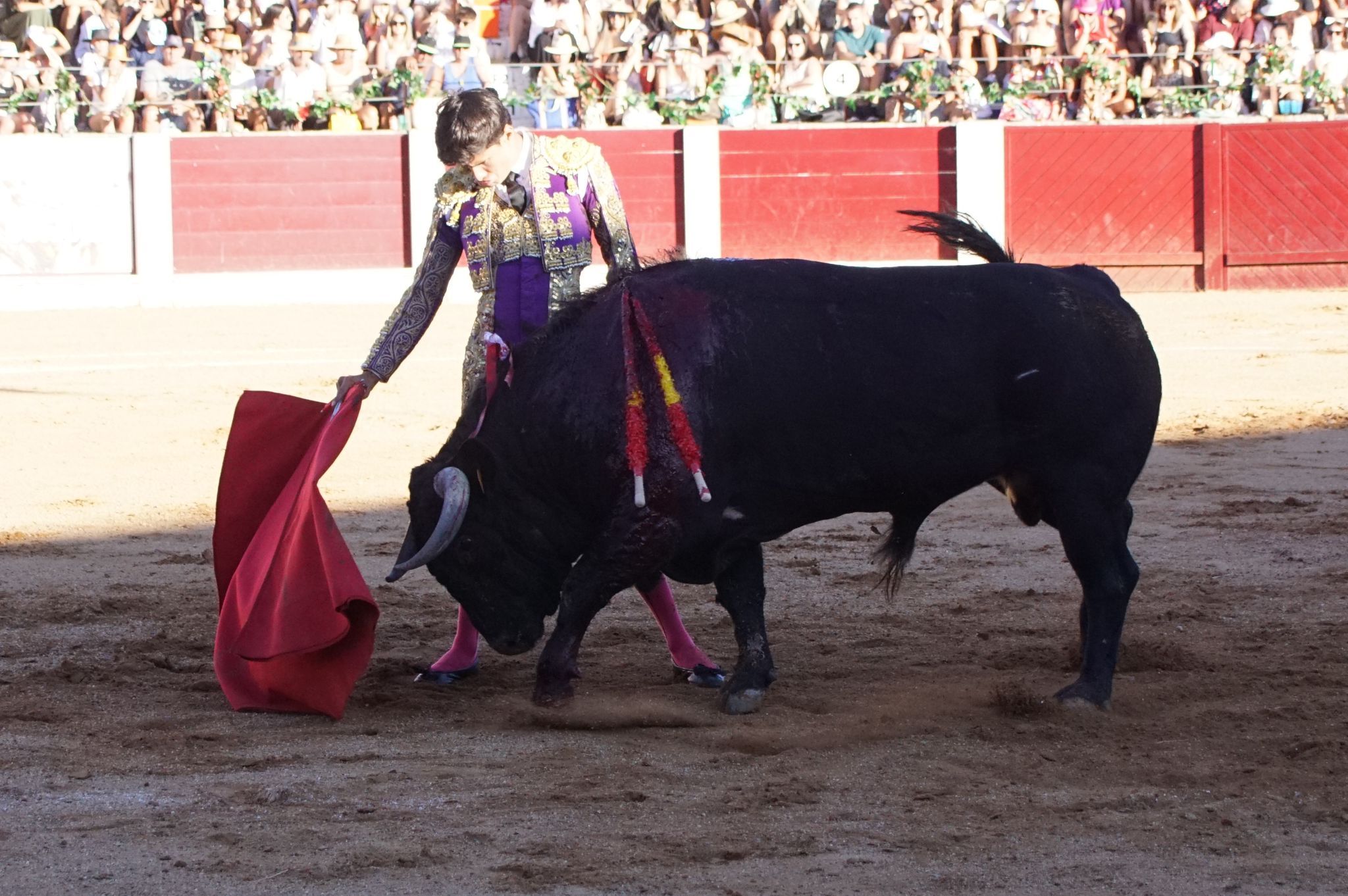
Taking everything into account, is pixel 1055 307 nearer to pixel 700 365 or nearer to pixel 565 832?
A: pixel 700 365

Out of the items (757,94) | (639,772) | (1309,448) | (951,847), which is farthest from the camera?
(757,94)

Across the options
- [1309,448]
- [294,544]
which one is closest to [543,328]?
[294,544]

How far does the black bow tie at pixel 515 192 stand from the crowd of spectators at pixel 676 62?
9501mm

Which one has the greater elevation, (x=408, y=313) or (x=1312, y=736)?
(x=408, y=313)

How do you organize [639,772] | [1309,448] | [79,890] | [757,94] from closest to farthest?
[79,890]
[639,772]
[1309,448]
[757,94]

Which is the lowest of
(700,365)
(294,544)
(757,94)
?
(294,544)

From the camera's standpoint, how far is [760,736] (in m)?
2.81

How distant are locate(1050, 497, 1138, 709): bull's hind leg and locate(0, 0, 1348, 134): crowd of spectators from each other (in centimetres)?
998

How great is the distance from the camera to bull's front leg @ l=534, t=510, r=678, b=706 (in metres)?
2.93

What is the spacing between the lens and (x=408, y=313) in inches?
130

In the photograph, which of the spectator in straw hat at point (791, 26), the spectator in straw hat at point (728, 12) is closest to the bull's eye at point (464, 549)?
the spectator in straw hat at point (791, 26)

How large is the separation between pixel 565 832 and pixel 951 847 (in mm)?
524

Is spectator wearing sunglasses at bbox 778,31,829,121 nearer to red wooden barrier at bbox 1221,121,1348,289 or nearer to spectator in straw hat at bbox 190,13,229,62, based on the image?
red wooden barrier at bbox 1221,121,1348,289

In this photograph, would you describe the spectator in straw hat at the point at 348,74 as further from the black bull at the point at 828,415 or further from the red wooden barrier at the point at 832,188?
the black bull at the point at 828,415
